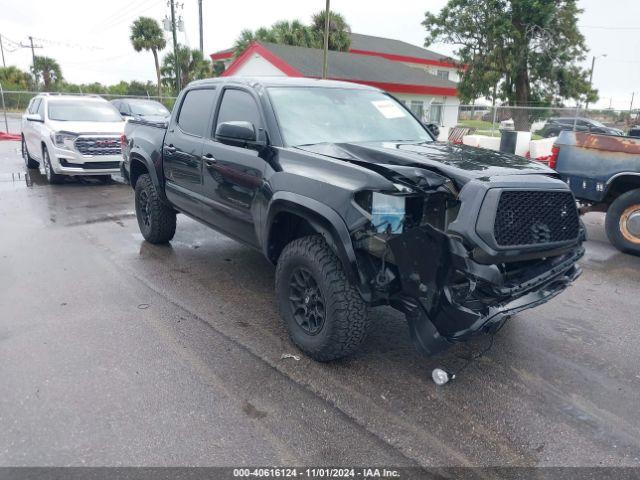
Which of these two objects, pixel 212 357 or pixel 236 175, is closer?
pixel 212 357

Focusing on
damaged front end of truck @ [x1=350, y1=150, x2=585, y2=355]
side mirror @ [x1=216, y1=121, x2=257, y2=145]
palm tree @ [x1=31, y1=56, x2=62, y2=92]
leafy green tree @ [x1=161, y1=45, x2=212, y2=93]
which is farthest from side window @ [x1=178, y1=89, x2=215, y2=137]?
palm tree @ [x1=31, y1=56, x2=62, y2=92]

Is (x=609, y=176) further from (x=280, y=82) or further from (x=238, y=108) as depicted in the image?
(x=238, y=108)

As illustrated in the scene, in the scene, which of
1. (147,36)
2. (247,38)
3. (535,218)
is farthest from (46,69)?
(535,218)

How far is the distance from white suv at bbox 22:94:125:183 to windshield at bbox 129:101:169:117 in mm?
4832

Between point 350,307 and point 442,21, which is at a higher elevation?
point 442,21

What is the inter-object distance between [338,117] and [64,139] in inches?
307

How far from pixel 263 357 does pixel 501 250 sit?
1814mm

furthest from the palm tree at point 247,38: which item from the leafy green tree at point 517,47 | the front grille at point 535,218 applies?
the front grille at point 535,218

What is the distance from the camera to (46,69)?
57.7 m

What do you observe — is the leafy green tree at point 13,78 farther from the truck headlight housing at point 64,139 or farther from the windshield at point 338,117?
the windshield at point 338,117

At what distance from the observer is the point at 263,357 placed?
372cm

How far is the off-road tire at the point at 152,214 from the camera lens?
612 cm

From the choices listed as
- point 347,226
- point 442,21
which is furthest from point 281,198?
point 442,21

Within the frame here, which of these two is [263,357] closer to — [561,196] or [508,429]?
[508,429]
